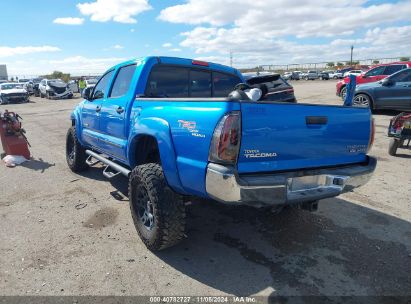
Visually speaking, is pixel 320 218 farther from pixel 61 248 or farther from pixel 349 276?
pixel 61 248

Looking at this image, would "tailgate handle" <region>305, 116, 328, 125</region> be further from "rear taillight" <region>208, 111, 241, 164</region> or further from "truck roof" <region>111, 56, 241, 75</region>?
"truck roof" <region>111, 56, 241, 75</region>

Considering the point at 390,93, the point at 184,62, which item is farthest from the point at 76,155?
the point at 390,93

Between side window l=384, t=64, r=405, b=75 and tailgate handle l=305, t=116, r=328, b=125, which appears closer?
tailgate handle l=305, t=116, r=328, b=125

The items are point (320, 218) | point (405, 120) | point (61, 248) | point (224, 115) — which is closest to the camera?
point (224, 115)

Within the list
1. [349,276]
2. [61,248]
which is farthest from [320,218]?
[61,248]

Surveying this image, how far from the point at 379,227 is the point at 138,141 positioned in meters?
2.97

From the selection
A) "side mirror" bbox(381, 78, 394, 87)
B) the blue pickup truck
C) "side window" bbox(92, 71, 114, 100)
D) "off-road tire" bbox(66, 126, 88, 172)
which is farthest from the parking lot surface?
"side mirror" bbox(381, 78, 394, 87)

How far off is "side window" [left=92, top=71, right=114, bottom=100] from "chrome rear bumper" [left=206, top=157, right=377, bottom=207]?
10.1 ft

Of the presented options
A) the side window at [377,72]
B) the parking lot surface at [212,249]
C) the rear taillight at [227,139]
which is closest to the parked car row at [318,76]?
the side window at [377,72]

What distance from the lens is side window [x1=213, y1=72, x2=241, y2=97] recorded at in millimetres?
4828

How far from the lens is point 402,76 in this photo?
37.0 ft

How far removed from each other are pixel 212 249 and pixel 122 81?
2.51 metres

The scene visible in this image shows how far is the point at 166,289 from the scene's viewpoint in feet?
9.86

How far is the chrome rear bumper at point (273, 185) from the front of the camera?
9.02 ft
